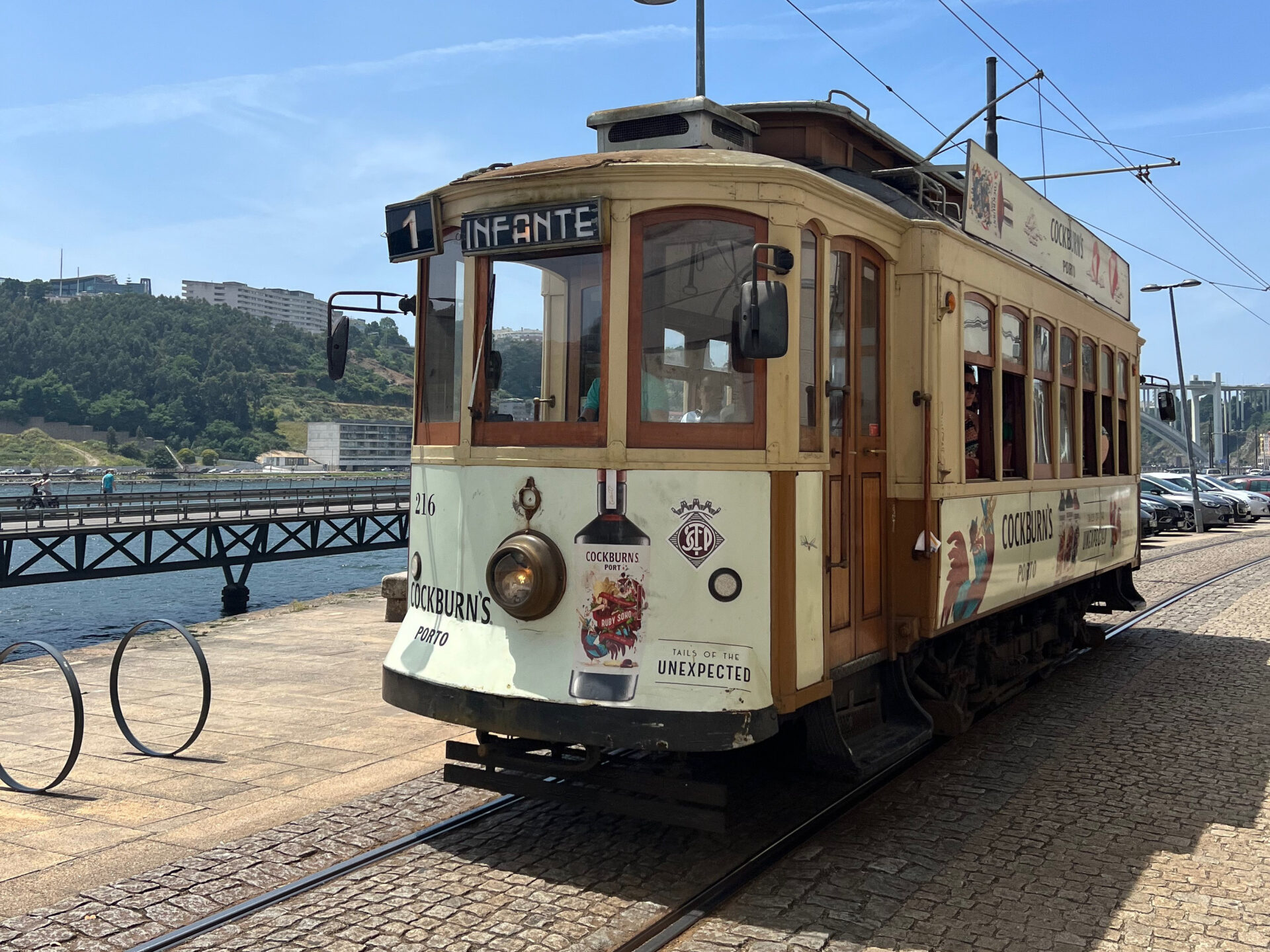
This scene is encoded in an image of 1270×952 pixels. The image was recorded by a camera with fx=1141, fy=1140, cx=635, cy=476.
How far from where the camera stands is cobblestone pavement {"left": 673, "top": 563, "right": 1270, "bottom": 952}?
4.35 metres

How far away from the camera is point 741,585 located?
16.2ft

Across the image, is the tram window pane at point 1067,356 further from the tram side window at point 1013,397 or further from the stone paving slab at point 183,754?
the stone paving slab at point 183,754

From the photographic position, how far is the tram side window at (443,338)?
18.4 ft

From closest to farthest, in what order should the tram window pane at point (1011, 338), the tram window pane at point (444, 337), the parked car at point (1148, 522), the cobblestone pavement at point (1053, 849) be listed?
the cobblestone pavement at point (1053, 849)
the tram window pane at point (444, 337)
the tram window pane at point (1011, 338)
the parked car at point (1148, 522)

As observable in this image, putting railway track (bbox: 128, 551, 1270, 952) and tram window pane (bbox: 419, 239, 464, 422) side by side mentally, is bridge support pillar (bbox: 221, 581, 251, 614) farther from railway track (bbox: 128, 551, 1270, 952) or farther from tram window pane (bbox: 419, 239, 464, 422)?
tram window pane (bbox: 419, 239, 464, 422)

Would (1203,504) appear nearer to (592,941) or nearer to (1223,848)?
(1223,848)

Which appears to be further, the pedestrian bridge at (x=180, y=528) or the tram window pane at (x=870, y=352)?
the pedestrian bridge at (x=180, y=528)

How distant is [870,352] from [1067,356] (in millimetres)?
3326

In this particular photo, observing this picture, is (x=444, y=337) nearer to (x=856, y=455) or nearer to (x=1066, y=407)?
(x=856, y=455)

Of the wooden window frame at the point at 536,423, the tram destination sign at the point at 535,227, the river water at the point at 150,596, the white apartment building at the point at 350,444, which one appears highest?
the white apartment building at the point at 350,444

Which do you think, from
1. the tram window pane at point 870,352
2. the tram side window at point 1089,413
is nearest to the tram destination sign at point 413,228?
the tram window pane at point 870,352

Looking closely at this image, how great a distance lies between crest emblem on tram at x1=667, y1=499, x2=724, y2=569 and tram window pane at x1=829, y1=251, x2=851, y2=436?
3.16 feet

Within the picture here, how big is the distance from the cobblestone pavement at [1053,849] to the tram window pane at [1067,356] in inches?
99.5

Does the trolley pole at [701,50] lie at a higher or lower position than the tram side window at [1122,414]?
higher
